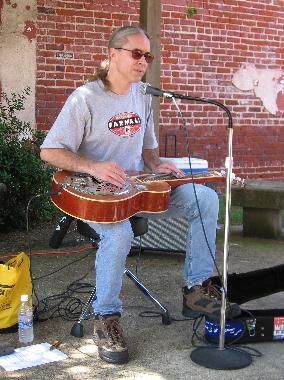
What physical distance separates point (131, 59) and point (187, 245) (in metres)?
1.06

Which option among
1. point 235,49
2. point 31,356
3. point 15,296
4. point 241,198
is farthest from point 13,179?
point 235,49

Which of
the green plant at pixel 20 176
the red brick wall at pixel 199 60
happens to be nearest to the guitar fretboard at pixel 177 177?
the green plant at pixel 20 176

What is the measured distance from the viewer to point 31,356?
3451mm

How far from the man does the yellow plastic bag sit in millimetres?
469

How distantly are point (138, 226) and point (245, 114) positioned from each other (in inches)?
236

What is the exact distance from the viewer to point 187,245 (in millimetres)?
3861

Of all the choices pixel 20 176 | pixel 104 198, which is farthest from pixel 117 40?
pixel 20 176

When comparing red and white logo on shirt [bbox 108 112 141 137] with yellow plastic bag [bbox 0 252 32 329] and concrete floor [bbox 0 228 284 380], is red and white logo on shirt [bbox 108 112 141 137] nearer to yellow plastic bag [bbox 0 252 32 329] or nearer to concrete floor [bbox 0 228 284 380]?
yellow plastic bag [bbox 0 252 32 329]

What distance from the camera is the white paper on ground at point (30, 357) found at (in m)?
3.34

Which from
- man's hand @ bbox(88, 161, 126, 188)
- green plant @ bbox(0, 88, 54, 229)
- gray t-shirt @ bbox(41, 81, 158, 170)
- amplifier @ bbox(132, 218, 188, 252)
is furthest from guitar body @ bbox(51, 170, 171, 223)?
green plant @ bbox(0, 88, 54, 229)

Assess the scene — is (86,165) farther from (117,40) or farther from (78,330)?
(78,330)

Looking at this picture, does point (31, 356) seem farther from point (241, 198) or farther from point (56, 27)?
point (56, 27)

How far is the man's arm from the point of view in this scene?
3.54 m

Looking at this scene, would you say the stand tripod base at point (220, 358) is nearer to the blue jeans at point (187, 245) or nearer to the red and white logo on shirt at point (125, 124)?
the blue jeans at point (187, 245)
